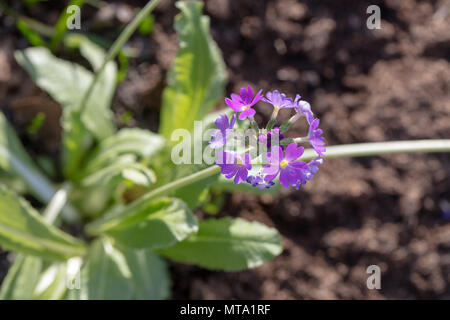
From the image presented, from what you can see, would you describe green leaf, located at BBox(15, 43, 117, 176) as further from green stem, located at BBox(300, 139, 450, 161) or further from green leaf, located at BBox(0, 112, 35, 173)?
green stem, located at BBox(300, 139, 450, 161)

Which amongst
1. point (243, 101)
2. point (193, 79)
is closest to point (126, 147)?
point (193, 79)

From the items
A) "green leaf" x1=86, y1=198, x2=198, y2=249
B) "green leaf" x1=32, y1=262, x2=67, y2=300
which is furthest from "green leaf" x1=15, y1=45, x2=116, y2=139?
"green leaf" x1=32, y1=262, x2=67, y2=300

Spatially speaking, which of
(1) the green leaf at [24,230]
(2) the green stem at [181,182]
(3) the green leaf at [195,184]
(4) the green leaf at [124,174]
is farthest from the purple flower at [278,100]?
(1) the green leaf at [24,230]

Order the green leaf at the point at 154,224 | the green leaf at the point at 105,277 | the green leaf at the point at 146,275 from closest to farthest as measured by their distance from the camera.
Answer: the green leaf at the point at 154,224 → the green leaf at the point at 105,277 → the green leaf at the point at 146,275

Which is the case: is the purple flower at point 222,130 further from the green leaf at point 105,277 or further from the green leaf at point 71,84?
the green leaf at point 71,84

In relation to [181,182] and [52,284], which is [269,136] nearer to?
[181,182]

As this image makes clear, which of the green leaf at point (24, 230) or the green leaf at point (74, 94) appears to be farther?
the green leaf at point (74, 94)
